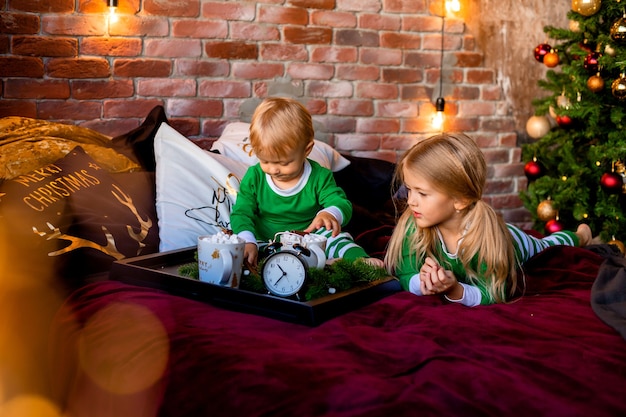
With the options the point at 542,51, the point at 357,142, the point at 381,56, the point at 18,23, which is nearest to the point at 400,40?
the point at 381,56

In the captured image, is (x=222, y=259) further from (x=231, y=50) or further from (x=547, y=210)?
(x=547, y=210)

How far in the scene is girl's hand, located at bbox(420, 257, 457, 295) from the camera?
1.56 metres

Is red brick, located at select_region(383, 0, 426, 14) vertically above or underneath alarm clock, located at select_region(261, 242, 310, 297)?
above

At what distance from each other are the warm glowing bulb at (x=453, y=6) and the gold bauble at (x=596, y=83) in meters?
0.80

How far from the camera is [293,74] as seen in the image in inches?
121

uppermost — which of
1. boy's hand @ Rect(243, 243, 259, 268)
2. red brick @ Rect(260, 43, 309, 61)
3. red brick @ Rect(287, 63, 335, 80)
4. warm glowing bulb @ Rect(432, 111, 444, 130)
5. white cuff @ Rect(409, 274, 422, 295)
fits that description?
red brick @ Rect(260, 43, 309, 61)

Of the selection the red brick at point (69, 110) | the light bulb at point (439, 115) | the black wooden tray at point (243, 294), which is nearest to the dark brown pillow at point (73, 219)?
the black wooden tray at point (243, 294)

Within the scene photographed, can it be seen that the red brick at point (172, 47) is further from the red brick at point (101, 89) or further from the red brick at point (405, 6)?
the red brick at point (405, 6)

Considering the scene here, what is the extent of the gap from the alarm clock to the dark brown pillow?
60 centimetres

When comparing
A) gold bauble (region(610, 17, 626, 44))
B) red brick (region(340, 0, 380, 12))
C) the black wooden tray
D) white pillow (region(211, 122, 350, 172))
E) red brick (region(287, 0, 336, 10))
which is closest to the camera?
the black wooden tray

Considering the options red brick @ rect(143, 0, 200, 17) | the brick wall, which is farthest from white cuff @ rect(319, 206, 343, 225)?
red brick @ rect(143, 0, 200, 17)

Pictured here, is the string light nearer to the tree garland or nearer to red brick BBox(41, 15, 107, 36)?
red brick BBox(41, 15, 107, 36)

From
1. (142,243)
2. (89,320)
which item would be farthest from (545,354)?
(142,243)

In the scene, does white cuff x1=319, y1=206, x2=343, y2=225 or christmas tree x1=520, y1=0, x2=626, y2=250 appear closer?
white cuff x1=319, y1=206, x2=343, y2=225
